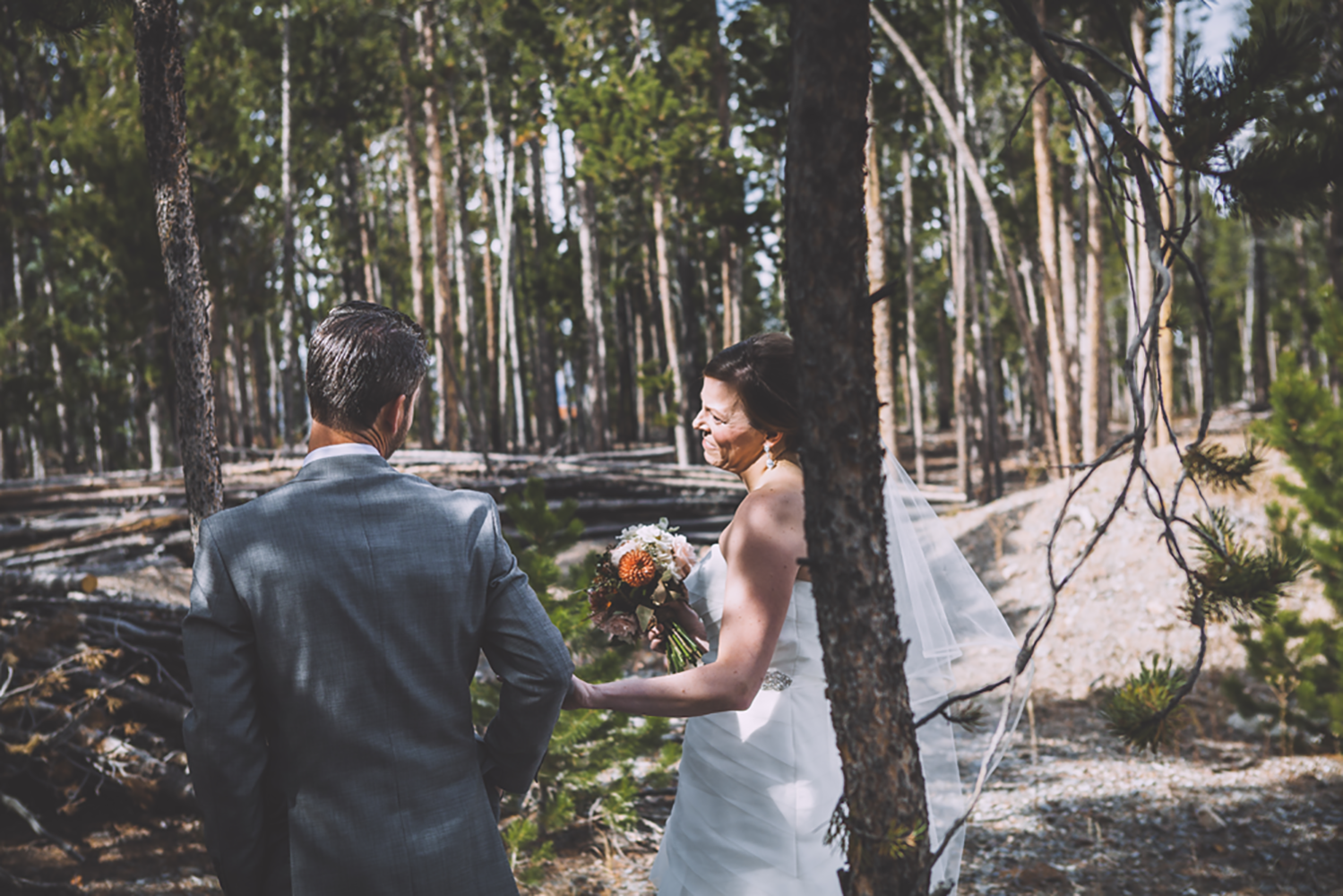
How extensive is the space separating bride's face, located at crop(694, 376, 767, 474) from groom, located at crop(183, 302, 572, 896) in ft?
2.79

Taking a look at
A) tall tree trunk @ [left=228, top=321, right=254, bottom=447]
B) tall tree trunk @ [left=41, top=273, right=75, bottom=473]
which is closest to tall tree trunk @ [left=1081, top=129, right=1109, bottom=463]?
tall tree trunk @ [left=41, top=273, right=75, bottom=473]

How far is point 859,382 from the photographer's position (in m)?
1.43

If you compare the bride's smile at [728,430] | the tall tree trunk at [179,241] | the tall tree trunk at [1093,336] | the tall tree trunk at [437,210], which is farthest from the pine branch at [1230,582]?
the tall tree trunk at [437,210]

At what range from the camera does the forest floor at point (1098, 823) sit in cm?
423

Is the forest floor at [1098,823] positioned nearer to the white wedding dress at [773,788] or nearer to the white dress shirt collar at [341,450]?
the white wedding dress at [773,788]

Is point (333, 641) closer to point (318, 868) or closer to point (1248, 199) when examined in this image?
point (318, 868)

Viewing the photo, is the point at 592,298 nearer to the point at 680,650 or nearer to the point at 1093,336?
the point at 1093,336

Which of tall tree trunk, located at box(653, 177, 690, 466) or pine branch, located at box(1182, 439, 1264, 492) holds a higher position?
tall tree trunk, located at box(653, 177, 690, 466)

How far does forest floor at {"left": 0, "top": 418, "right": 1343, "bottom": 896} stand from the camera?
423cm

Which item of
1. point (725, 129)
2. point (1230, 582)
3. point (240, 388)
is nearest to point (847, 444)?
point (1230, 582)

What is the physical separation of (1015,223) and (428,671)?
21.6 m

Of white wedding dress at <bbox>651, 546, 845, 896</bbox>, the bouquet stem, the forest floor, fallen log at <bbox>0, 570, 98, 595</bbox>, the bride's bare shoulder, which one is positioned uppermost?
the bride's bare shoulder

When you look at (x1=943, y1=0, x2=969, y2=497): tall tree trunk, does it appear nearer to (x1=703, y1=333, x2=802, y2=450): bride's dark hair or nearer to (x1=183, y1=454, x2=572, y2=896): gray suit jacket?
(x1=703, y1=333, x2=802, y2=450): bride's dark hair

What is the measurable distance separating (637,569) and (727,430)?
18.8 inches
